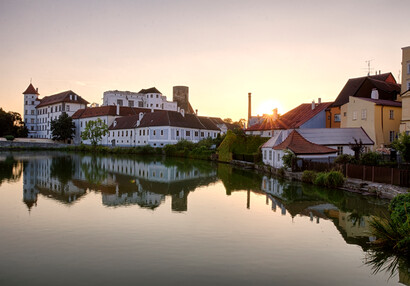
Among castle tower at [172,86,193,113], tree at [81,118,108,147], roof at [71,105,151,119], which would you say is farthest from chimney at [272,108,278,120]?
castle tower at [172,86,193,113]

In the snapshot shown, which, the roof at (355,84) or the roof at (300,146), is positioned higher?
the roof at (355,84)

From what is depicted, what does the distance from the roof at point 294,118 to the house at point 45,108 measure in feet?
203

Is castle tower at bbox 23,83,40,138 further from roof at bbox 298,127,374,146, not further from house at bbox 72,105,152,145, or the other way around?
roof at bbox 298,127,374,146

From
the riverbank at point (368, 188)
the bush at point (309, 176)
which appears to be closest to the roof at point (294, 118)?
the riverbank at point (368, 188)

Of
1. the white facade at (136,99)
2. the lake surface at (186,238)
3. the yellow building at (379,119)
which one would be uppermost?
the white facade at (136,99)

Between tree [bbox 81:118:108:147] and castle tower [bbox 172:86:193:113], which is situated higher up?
castle tower [bbox 172:86:193:113]

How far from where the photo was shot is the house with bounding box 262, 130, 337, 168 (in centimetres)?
2611

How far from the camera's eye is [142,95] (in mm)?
94375

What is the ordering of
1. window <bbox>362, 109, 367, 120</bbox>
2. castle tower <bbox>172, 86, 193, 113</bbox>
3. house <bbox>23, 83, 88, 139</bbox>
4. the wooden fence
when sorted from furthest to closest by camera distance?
castle tower <bbox>172, 86, 193, 113</bbox>
house <bbox>23, 83, 88, 139</bbox>
window <bbox>362, 109, 367, 120</bbox>
the wooden fence

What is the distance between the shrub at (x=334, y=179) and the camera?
19.8 meters

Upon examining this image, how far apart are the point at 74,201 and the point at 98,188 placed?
4.13 metres

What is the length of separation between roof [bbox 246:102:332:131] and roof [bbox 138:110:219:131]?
60.2 feet

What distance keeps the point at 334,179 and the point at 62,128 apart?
74.4 metres

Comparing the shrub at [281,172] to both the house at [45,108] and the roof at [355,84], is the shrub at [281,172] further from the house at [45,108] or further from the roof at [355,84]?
the house at [45,108]
